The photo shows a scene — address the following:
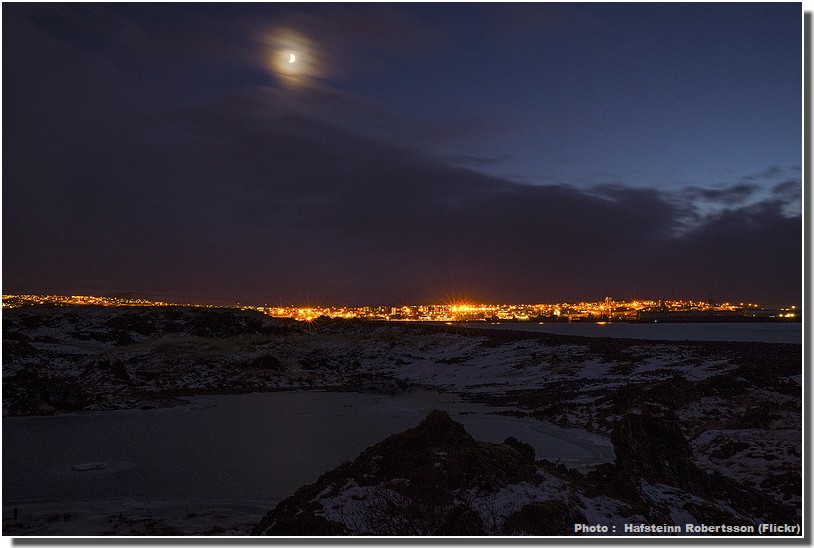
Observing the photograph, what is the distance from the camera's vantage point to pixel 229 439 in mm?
20078

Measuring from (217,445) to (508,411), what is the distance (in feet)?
38.0

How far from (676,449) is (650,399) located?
24.2 ft

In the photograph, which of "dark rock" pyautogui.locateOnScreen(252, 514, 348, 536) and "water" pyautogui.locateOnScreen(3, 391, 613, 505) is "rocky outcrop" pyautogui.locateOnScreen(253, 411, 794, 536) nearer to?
"dark rock" pyautogui.locateOnScreen(252, 514, 348, 536)

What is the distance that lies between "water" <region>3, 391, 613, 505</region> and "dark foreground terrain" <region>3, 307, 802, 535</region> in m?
1.94

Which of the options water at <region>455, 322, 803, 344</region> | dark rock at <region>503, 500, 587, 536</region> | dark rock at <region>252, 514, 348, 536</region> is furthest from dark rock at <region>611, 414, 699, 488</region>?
water at <region>455, 322, 803, 344</region>

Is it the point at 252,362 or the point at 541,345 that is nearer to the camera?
the point at 252,362

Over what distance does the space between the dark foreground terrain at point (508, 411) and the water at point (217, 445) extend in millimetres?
1937

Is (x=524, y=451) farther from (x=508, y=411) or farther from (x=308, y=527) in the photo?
(x=508, y=411)

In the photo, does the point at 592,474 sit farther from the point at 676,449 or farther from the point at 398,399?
the point at 398,399

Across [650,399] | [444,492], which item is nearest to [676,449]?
[444,492]

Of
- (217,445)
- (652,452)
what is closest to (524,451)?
(652,452)

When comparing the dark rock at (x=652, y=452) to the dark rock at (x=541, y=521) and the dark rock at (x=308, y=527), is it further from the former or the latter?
the dark rock at (x=308, y=527)

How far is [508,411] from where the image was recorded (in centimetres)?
2495

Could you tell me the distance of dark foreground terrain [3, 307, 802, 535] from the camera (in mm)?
9828
